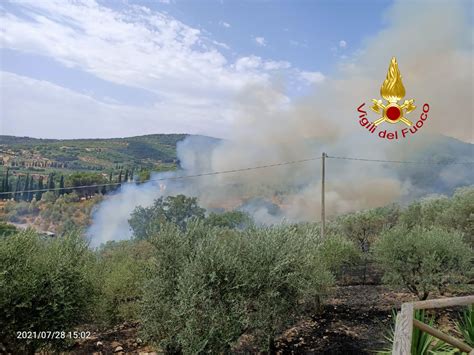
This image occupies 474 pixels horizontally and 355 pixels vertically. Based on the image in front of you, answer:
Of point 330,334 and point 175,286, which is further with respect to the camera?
point 330,334

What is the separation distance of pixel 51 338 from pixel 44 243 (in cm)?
297

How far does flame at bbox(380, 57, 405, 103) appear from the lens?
1309cm

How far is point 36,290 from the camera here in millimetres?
8859

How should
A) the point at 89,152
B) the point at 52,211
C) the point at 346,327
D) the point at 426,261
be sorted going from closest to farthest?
the point at 346,327, the point at 426,261, the point at 52,211, the point at 89,152

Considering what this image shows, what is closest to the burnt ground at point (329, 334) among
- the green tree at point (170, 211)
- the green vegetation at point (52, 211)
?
the green tree at point (170, 211)

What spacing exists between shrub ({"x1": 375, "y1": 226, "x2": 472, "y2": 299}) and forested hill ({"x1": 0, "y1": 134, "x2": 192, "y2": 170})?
85.8 m

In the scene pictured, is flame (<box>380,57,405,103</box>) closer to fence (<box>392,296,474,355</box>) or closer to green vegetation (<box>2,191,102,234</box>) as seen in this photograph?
fence (<box>392,296,474,355</box>)

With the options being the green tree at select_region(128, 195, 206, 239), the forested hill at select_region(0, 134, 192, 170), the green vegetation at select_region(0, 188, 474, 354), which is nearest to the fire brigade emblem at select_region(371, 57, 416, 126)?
the green vegetation at select_region(0, 188, 474, 354)

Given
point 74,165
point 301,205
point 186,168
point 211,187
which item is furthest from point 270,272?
point 74,165

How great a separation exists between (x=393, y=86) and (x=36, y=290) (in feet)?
45.6

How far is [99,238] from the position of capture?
77.2 m

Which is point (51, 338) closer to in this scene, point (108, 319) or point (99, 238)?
point (108, 319)
